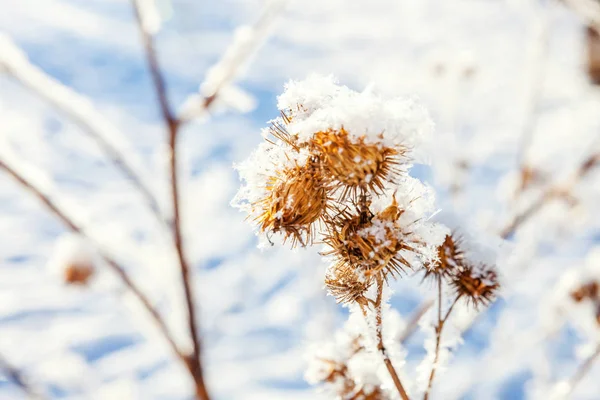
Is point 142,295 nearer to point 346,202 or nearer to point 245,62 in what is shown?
point 245,62

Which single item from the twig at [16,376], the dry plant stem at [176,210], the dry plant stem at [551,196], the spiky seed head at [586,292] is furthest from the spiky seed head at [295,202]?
the spiky seed head at [586,292]

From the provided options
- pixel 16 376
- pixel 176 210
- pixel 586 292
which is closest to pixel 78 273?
pixel 16 376

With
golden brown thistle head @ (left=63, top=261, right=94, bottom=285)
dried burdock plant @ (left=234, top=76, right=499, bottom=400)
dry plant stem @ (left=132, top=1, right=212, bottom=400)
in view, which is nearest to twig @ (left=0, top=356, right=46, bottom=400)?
golden brown thistle head @ (left=63, top=261, right=94, bottom=285)

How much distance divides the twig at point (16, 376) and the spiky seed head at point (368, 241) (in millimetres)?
2092

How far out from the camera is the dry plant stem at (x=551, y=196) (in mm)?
2285

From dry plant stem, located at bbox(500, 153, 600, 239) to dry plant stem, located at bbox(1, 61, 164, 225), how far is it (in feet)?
5.25

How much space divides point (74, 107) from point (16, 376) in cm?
138

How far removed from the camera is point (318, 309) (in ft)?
15.3

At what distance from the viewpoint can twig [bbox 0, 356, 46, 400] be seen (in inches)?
92.1

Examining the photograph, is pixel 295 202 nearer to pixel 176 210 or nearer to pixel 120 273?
pixel 176 210

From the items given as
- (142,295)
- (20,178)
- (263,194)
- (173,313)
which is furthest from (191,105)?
(173,313)

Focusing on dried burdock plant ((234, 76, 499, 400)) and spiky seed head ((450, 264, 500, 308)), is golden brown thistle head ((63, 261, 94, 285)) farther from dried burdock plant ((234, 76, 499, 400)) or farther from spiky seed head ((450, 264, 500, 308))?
spiky seed head ((450, 264, 500, 308))

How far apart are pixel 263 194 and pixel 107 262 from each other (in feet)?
4.12

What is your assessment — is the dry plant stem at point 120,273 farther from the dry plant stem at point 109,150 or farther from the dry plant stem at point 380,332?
the dry plant stem at point 380,332
